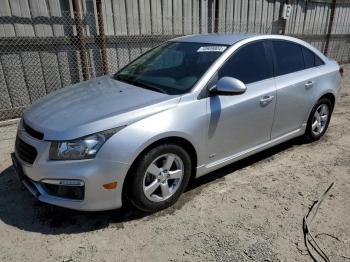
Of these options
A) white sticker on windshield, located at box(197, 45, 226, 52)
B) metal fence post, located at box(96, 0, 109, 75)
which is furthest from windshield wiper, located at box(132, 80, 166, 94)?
metal fence post, located at box(96, 0, 109, 75)

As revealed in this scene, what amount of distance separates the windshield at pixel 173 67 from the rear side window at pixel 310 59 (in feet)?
4.77

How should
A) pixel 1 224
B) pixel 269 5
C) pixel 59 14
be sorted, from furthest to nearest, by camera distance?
pixel 269 5, pixel 59 14, pixel 1 224

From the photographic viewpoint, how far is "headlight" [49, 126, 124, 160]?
2514 millimetres

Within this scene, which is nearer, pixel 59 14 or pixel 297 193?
pixel 297 193

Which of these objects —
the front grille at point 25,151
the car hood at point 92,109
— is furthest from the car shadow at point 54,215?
the car hood at point 92,109

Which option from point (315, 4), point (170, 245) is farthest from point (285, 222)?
point (315, 4)

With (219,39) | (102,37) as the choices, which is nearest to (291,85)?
(219,39)

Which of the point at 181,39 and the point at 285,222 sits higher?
the point at 181,39

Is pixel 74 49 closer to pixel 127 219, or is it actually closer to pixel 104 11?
pixel 104 11

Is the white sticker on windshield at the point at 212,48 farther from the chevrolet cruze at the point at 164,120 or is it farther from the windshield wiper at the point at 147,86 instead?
the windshield wiper at the point at 147,86

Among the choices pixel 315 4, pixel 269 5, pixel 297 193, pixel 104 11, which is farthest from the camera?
pixel 315 4

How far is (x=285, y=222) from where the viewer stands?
9.46ft

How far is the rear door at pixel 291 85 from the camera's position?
3.76 meters

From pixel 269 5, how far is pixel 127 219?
813 centimetres
